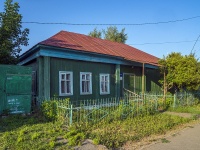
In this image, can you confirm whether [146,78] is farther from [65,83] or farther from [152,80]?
[65,83]

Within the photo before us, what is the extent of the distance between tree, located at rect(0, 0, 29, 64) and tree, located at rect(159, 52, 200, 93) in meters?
8.96

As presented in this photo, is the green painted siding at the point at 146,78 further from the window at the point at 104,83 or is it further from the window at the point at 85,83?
the window at the point at 85,83

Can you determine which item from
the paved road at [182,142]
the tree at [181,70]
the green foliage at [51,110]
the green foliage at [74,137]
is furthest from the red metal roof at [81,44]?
the paved road at [182,142]

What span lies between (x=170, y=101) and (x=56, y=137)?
8810 millimetres

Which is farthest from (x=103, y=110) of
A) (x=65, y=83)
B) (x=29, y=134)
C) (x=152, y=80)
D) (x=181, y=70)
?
(x=152, y=80)

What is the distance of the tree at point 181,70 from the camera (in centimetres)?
1310

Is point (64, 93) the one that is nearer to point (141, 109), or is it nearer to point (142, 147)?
point (141, 109)

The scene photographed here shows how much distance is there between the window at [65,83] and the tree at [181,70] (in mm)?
6461

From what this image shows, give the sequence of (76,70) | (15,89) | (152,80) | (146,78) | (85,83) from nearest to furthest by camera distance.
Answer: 1. (15,89)
2. (76,70)
3. (85,83)
4. (146,78)
5. (152,80)

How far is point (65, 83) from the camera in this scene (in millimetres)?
11086

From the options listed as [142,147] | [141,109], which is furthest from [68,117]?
[141,109]

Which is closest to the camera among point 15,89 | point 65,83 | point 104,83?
point 15,89

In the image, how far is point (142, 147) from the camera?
5.63 m

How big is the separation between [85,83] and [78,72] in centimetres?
82
